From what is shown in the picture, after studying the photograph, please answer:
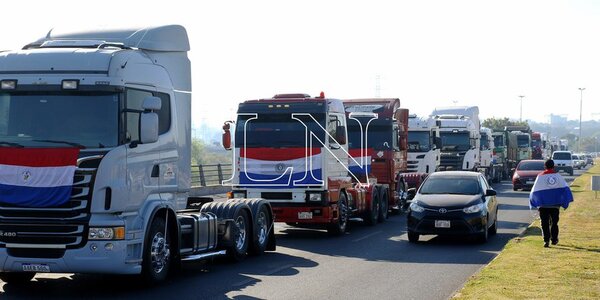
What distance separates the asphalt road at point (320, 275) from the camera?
44.3ft

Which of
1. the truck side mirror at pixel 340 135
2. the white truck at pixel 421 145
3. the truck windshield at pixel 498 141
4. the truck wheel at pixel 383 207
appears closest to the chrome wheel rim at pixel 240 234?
the truck side mirror at pixel 340 135

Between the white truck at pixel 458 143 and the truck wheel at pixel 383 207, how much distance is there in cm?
1479

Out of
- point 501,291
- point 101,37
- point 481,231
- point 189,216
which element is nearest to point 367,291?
point 501,291

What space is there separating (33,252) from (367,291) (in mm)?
4760

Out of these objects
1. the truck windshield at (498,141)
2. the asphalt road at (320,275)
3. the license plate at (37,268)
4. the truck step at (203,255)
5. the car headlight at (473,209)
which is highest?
the truck windshield at (498,141)

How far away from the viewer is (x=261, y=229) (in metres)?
18.9

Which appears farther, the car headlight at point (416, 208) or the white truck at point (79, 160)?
the car headlight at point (416, 208)

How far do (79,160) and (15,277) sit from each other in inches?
106

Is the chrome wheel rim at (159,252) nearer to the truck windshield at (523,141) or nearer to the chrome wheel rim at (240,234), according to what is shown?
the chrome wheel rim at (240,234)

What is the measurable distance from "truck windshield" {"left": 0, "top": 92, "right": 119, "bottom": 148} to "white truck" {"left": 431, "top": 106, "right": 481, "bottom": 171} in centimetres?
3101

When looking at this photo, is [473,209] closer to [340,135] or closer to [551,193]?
[551,193]

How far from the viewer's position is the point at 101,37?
47.1 ft

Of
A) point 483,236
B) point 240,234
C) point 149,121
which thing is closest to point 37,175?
point 149,121

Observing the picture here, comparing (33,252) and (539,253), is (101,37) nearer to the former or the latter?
(33,252)
